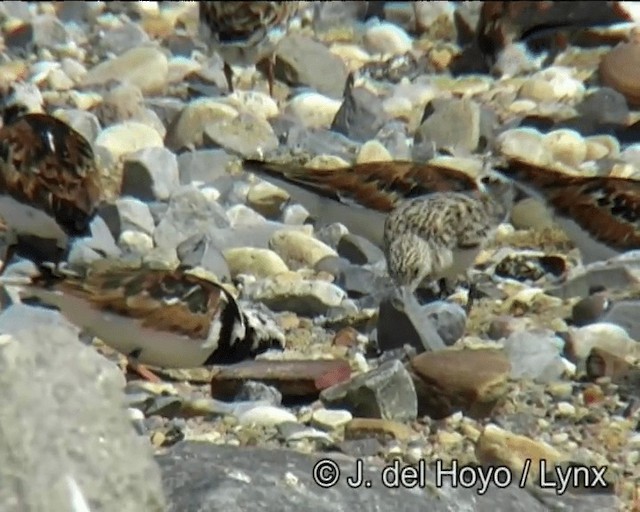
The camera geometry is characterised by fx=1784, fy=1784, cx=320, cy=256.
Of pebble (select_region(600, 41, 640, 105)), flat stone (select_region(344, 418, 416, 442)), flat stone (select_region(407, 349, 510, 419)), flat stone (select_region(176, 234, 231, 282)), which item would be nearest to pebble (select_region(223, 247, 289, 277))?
flat stone (select_region(176, 234, 231, 282))

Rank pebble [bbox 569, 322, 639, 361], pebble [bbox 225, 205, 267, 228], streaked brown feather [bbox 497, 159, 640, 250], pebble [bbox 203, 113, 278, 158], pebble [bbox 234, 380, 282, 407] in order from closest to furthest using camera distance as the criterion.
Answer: pebble [bbox 234, 380, 282, 407] → pebble [bbox 569, 322, 639, 361] → streaked brown feather [bbox 497, 159, 640, 250] → pebble [bbox 225, 205, 267, 228] → pebble [bbox 203, 113, 278, 158]

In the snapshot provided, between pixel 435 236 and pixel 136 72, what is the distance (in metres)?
2.70

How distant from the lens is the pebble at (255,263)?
217 inches

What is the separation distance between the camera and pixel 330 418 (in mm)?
4371

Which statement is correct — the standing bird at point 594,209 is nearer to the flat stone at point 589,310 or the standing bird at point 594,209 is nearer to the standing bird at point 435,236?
the standing bird at point 435,236

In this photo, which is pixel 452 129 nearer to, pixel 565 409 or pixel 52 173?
pixel 52 173

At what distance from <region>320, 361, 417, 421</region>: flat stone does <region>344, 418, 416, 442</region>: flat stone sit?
63mm

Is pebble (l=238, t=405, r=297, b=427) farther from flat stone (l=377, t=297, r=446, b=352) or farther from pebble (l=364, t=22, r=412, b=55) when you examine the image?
pebble (l=364, t=22, r=412, b=55)

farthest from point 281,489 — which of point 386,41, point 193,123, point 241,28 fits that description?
point 386,41

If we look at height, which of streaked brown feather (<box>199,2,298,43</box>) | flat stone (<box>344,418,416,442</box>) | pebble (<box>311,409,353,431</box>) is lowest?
pebble (<box>311,409,353,431</box>)

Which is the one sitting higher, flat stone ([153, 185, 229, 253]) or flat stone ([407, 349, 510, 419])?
flat stone ([407, 349, 510, 419])

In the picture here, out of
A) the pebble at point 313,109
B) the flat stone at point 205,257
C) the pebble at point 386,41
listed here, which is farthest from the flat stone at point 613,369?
the pebble at point 386,41

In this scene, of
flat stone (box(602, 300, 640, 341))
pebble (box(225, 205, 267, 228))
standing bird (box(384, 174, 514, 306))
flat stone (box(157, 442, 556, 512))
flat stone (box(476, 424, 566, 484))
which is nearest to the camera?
flat stone (box(157, 442, 556, 512))

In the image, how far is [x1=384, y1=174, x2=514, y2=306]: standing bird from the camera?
5.18 m
